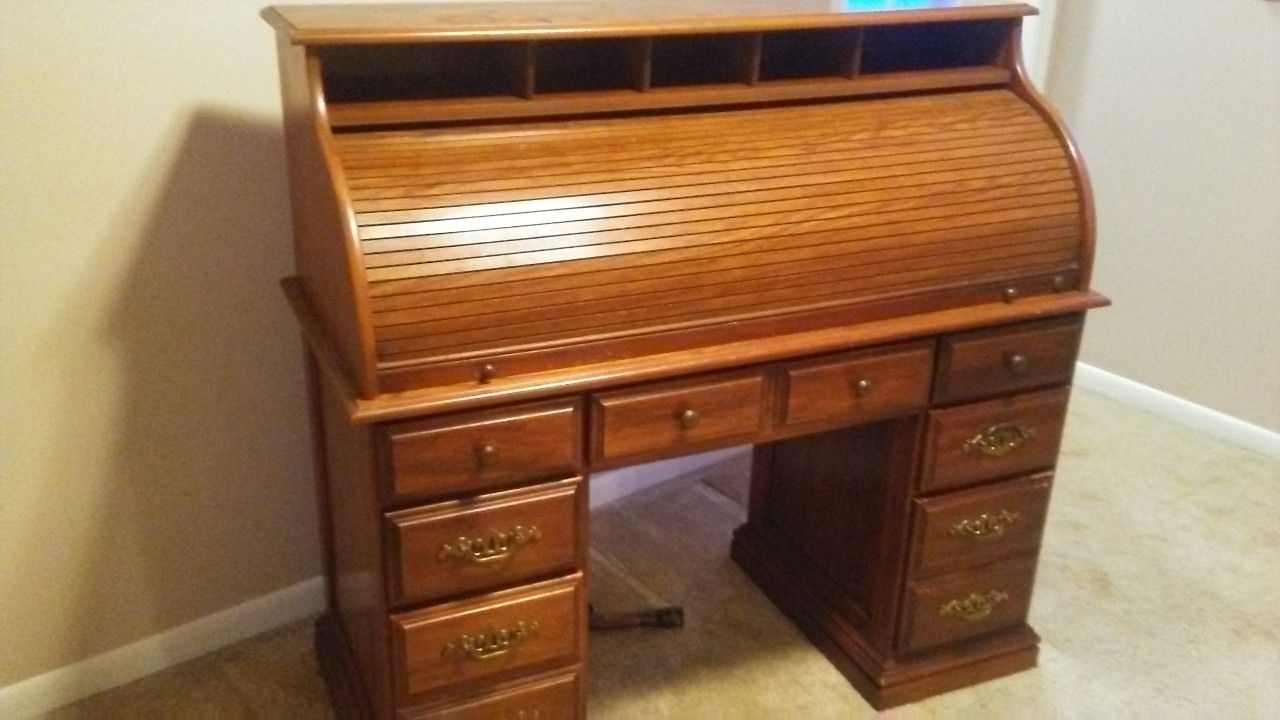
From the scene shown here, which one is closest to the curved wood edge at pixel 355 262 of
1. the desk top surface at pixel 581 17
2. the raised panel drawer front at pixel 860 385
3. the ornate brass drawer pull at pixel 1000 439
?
the desk top surface at pixel 581 17

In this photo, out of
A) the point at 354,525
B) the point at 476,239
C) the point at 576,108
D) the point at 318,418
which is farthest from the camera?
the point at 318,418

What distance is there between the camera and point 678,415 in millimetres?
1527

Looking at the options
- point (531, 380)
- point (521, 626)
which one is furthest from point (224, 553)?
point (531, 380)

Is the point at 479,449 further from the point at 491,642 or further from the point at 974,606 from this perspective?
the point at 974,606

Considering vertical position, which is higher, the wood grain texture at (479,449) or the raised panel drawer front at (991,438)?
the wood grain texture at (479,449)

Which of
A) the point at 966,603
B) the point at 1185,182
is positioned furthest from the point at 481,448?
the point at 1185,182

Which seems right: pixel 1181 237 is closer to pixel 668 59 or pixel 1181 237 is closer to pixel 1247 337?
pixel 1247 337

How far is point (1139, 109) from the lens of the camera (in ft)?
9.53

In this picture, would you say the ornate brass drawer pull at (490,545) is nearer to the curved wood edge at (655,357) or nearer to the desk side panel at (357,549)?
the desk side panel at (357,549)

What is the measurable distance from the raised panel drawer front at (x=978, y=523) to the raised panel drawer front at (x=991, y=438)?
0.03 m

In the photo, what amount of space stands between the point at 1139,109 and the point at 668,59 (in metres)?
1.73

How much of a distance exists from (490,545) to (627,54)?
0.71 meters

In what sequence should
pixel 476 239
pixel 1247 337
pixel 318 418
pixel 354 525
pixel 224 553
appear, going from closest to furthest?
pixel 476 239
pixel 354 525
pixel 318 418
pixel 224 553
pixel 1247 337

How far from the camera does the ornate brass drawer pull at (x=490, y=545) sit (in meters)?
1.46
